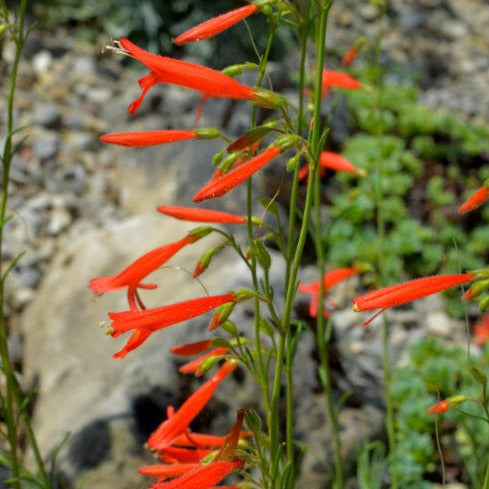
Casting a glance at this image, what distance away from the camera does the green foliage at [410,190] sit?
5.71m

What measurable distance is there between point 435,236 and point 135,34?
418 centimetres

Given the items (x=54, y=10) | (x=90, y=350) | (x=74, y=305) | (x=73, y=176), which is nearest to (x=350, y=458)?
(x=90, y=350)

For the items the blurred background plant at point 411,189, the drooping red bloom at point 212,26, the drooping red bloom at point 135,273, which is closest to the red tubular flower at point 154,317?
the drooping red bloom at point 135,273

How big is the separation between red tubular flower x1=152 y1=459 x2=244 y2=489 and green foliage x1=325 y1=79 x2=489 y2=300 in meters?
3.72

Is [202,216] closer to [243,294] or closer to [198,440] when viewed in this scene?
[243,294]

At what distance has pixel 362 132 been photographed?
695cm

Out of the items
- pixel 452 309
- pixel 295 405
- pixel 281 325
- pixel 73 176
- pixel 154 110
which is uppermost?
pixel 281 325

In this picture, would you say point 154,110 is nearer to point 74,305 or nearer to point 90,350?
point 74,305

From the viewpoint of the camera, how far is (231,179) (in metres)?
1.46

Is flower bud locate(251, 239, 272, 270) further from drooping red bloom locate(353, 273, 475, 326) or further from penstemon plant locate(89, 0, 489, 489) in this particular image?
drooping red bloom locate(353, 273, 475, 326)

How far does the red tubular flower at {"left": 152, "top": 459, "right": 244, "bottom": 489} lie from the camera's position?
4.92 feet

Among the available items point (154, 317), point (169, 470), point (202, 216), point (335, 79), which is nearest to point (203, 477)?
point (169, 470)

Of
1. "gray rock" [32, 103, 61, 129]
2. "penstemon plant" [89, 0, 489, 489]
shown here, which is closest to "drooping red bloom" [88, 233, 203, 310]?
"penstemon plant" [89, 0, 489, 489]

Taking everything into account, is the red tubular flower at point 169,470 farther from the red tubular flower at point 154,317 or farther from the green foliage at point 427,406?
the green foliage at point 427,406
